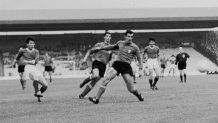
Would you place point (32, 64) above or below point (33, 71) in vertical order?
above

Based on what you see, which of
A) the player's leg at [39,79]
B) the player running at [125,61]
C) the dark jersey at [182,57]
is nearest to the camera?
the player running at [125,61]

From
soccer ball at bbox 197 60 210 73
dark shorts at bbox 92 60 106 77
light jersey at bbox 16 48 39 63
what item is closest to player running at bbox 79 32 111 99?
dark shorts at bbox 92 60 106 77

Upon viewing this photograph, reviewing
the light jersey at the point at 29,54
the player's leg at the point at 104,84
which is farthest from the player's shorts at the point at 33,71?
the player's leg at the point at 104,84

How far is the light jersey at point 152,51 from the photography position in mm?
19580

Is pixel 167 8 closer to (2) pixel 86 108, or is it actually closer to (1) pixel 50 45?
(1) pixel 50 45

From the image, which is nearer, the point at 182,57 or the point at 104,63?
the point at 104,63

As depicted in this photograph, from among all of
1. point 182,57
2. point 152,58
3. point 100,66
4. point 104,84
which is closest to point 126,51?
point 104,84

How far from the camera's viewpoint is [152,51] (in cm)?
1962

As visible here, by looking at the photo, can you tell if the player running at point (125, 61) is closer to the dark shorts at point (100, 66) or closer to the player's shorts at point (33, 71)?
the dark shorts at point (100, 66)

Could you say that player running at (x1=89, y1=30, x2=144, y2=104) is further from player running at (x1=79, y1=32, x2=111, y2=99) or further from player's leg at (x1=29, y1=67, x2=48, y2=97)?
player's leg at (x1=29, y1=67, x2=48, y2=97)

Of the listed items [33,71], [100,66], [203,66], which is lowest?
[33,71]

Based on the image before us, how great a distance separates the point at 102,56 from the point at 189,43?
42539mm

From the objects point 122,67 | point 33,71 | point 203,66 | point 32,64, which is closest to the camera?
point 122,67

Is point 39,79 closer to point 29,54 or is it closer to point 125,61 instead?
point 29,54
